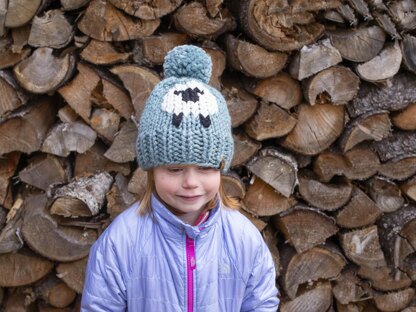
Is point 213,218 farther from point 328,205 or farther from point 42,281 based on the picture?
point 42,281

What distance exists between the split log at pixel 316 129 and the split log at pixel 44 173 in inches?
34.0

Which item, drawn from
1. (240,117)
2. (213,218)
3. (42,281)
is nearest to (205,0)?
(240,117)

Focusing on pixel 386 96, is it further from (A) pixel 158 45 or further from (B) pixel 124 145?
(B) pixel 124 145

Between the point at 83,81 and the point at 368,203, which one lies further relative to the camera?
the point at 368,203

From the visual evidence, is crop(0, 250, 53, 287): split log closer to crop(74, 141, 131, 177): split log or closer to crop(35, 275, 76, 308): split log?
crop(35, 275, 76, 308): split log

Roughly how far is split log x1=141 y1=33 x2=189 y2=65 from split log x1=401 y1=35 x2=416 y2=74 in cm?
89

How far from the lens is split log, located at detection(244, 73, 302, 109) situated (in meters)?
2.17

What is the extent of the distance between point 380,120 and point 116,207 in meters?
1.09

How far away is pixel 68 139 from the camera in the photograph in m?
2.13

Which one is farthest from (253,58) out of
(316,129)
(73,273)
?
(73,273)

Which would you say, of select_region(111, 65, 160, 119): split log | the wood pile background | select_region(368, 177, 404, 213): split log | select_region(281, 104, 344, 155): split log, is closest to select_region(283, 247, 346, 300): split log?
the wood pile background

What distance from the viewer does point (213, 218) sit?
1.63 meters

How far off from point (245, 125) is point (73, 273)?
2.92 ft

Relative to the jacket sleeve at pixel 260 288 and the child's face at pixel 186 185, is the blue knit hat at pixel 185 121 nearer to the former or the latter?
the child's face at pixel 186 185
